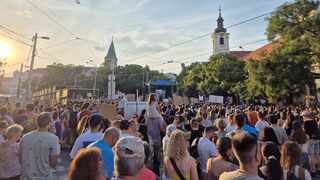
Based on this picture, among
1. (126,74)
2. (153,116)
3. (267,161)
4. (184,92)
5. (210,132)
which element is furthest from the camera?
(126,74)

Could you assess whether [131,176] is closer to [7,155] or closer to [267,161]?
[267,161]

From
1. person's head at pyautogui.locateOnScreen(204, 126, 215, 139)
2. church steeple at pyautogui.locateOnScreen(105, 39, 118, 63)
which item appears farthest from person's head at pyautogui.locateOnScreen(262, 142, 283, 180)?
church steeple at pyautogui.locateOnScreen(105, 39, 118, 63)

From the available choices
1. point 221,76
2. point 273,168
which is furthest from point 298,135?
point 221,76

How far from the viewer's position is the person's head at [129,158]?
315cm

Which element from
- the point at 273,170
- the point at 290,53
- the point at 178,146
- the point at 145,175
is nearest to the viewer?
the point at 145,175

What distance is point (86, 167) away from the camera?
291 cm

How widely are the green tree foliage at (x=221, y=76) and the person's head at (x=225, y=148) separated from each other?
5012 cm

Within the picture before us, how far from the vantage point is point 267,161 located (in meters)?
4.54

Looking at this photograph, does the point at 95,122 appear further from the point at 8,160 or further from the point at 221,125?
the point at 221,125

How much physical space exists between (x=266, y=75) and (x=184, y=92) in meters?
39.3

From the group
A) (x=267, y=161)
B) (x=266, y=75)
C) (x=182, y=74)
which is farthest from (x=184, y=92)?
(x=267, y=161)

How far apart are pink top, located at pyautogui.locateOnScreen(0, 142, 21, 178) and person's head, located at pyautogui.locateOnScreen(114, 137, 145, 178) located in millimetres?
3054

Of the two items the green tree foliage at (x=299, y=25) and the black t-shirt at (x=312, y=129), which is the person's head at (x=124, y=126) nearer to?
the black t-shirt at (x=312, y=129)

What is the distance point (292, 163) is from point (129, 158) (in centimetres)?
235
